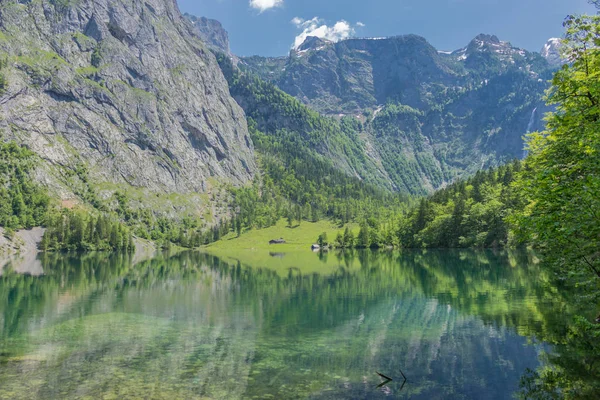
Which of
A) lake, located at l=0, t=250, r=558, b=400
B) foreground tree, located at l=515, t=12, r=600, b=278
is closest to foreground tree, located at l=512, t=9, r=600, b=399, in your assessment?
foreground tree, located at l=515, t=12, r=600, b=278

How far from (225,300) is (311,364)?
3114 centimetres

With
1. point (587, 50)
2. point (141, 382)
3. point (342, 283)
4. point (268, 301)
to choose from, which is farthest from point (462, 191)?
point (141, 382)

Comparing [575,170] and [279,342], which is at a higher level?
[575,170]

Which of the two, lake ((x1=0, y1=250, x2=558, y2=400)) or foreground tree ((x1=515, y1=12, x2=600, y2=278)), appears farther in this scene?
lake ((x1=0, y1=250, x2=558, y2=400))

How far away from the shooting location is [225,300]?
55.5m

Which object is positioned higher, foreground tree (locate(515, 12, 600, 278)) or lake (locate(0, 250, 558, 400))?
foreground tree (locate(515, 12, 600, 278))

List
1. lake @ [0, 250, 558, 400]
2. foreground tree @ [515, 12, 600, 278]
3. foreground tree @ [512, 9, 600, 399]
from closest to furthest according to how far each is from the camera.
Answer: foreground tree @ [512, 9, 600, 399] < foreground tree @ [515, 12, 600, 278] < lake @ [0, 250, 558, 400]

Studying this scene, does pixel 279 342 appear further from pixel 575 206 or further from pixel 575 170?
pixel 575 170

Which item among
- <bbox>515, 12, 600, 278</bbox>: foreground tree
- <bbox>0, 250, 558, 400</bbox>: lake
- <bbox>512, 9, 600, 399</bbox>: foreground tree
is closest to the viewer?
<bbox>512, 9, 600, 399</bbox>: foreground tree

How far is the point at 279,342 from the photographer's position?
32219 millimetres

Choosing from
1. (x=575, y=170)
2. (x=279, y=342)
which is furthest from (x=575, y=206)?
(x=279, y=342)

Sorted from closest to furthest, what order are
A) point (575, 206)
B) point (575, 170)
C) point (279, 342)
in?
point (575, 206), point (575, 170), point (279, 342)

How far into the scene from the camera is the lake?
2233 cm

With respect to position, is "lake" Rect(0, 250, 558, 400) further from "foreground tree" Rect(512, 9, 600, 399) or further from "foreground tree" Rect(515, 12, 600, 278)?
"foreground tree" Rect(515, 12, 600, 278)
